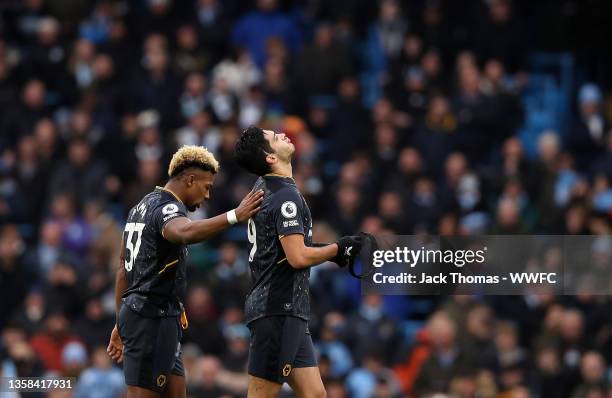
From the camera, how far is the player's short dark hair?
966cm

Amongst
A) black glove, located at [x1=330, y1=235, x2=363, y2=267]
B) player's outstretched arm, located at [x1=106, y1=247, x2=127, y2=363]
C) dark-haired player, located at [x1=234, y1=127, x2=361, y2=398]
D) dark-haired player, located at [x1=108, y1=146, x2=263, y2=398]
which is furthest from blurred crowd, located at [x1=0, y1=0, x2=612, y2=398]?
black glove, located at [x1=330, y1=235, x2=363, y2=267]

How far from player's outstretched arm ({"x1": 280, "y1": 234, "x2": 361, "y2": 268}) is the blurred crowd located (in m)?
5.97

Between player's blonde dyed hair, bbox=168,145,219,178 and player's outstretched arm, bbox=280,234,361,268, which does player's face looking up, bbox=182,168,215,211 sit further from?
player's outstretched arm, bbox=280,234,361,268

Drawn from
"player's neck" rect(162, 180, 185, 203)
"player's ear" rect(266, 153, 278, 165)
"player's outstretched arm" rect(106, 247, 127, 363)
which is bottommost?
"player's outstretched arm" rect(106, 247, 127, 363)

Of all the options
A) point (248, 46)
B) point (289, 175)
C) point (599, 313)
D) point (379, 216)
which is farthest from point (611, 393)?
point (248, 46)

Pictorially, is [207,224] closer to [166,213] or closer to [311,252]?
[166,213]

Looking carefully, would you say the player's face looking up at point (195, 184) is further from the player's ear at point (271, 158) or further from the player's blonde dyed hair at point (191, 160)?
the player's ear at point (271, 158)

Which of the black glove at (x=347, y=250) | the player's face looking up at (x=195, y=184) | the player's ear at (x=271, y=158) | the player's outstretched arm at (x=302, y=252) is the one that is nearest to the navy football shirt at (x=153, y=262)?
the player's face looking up at (x=195, y=184)

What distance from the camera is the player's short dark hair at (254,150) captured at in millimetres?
9664

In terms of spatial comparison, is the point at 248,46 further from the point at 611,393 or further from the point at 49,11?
the point at 611,393

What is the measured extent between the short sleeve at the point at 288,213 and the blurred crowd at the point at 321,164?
6.03 m

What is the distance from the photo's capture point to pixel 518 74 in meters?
19.9

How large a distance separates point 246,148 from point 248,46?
1089 centimetres

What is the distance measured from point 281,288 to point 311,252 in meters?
0.35
